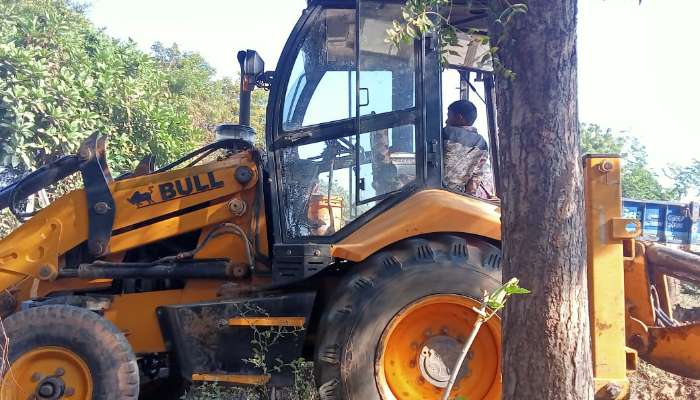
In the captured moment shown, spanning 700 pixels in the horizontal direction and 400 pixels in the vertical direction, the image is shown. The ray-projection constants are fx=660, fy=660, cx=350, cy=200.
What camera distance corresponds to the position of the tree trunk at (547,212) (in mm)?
2395

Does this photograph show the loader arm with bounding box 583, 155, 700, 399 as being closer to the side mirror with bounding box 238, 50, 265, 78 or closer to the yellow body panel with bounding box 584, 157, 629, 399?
the yellow body panel with bounding box 584, 157, 629, 399

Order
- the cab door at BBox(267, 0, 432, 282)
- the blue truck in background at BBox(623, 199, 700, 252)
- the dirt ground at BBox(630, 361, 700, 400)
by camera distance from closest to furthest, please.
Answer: the cab door at BBox(267, 0, 432, 282) < the dirt ground at BBox(630, 361, 700, 400) < the blue truck in background at BBox(623, 199, 700, 252)

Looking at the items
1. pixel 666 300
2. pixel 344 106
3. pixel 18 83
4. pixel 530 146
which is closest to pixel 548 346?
pixel 530 146

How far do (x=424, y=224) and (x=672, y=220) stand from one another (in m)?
8.49

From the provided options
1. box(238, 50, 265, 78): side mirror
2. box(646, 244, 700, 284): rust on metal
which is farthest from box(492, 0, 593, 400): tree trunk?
box(238, 50, 265, 78): side mirror

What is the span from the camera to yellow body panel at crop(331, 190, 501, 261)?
4.06 meters

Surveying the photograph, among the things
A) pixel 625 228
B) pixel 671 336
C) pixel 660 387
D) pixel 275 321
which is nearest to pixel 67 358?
pixel 275 321

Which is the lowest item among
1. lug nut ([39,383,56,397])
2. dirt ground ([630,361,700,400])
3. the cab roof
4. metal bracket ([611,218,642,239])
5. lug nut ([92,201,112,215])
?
dirt ground ([630,361,700,400])

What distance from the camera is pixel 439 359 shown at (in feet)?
13.3

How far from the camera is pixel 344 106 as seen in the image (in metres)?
4.38

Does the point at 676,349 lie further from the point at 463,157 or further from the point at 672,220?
the point at 672,220

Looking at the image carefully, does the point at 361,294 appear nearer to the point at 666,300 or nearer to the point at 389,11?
the point at 389,11

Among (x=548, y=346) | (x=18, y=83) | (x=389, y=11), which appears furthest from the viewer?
(x=18, y=83)

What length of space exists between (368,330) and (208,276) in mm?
1326
